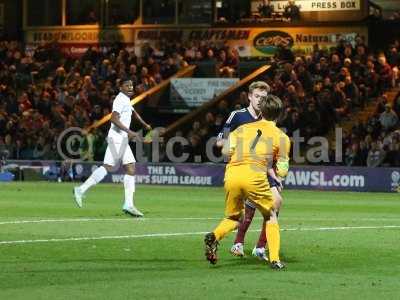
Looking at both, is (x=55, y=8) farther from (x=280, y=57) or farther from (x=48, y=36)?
(x=280, y=57)

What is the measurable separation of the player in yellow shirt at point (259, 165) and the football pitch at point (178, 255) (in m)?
0.38

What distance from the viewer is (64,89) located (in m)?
40.2

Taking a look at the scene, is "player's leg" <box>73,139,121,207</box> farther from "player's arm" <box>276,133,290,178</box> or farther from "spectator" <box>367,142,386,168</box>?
"spectator" <box>367,142,386,168</box>

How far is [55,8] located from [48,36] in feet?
4.46

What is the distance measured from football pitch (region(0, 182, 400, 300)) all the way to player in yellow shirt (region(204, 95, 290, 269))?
1.23 feet

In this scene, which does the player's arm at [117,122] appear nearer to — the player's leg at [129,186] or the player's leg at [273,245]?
the player's leg at [129,186]

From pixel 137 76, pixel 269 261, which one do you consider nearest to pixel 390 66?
pixel 137 76

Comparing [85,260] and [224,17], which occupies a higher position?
[224,17]

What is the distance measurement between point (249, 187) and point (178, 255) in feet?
5.28

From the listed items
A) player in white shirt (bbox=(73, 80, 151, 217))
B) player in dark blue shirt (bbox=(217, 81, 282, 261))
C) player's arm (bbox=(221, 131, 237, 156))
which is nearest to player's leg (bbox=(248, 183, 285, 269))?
player's arm (bbox=(221, 131, 237, 156))

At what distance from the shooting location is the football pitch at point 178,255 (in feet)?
32.2

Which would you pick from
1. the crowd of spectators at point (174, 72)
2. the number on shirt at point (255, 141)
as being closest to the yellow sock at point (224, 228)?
the number on shirt at point (255, 141)

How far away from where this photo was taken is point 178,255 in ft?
41.5

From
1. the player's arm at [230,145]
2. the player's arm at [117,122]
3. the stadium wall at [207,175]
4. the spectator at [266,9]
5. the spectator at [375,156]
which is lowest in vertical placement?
the stadium wall at [207,175]
